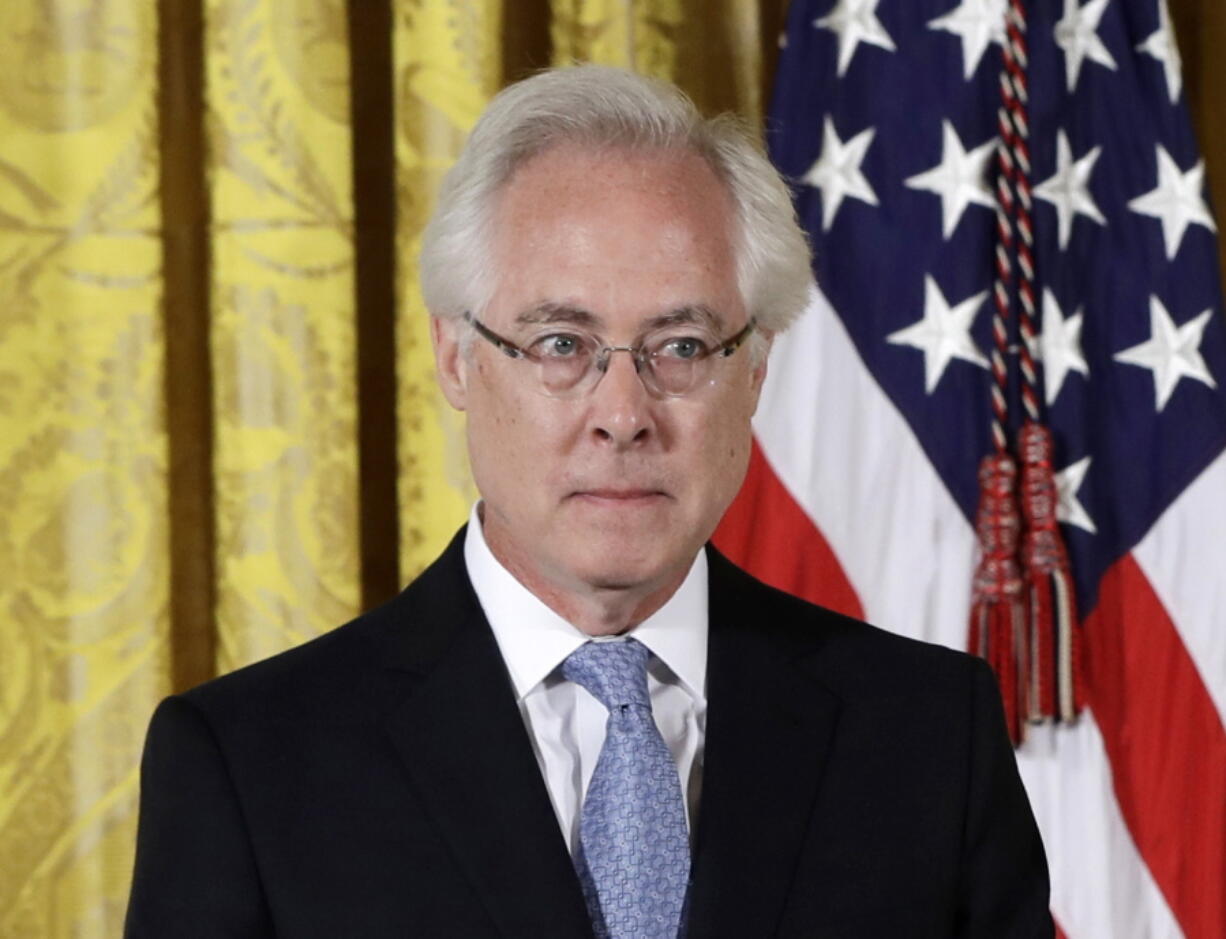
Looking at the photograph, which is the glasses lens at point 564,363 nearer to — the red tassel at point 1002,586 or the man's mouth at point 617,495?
the man's mouth at point 617,495

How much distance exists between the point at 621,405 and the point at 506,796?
30 centimetres

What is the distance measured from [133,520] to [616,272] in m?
1.08

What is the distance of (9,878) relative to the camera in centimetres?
206

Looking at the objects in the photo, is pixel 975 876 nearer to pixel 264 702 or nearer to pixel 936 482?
pixel 264 702

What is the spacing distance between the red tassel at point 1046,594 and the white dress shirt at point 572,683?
825mm

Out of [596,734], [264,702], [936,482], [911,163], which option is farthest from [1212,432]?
[264,702]

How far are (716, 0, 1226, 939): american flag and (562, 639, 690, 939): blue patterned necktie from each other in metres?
0.94

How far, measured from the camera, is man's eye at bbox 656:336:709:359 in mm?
1237

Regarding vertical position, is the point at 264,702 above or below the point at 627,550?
below

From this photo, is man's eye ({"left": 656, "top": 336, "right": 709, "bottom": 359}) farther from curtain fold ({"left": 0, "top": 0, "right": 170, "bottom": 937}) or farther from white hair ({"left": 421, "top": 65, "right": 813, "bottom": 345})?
curtain fold ({"left": 0, "top": 0, "right": 170, "bottom": 937})

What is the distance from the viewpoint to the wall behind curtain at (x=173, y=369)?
2059 mm

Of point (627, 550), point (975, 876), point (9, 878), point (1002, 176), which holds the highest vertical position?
point (1002, 176)

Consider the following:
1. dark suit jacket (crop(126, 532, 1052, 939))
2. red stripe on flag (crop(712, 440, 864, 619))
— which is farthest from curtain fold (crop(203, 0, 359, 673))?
dark suit jacket (crop(126, 532, 1052, 939))

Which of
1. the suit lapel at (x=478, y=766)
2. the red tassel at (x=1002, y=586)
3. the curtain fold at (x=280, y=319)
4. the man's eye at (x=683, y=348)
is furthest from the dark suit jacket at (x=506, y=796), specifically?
the curtain fold at (x=280, y=319)
